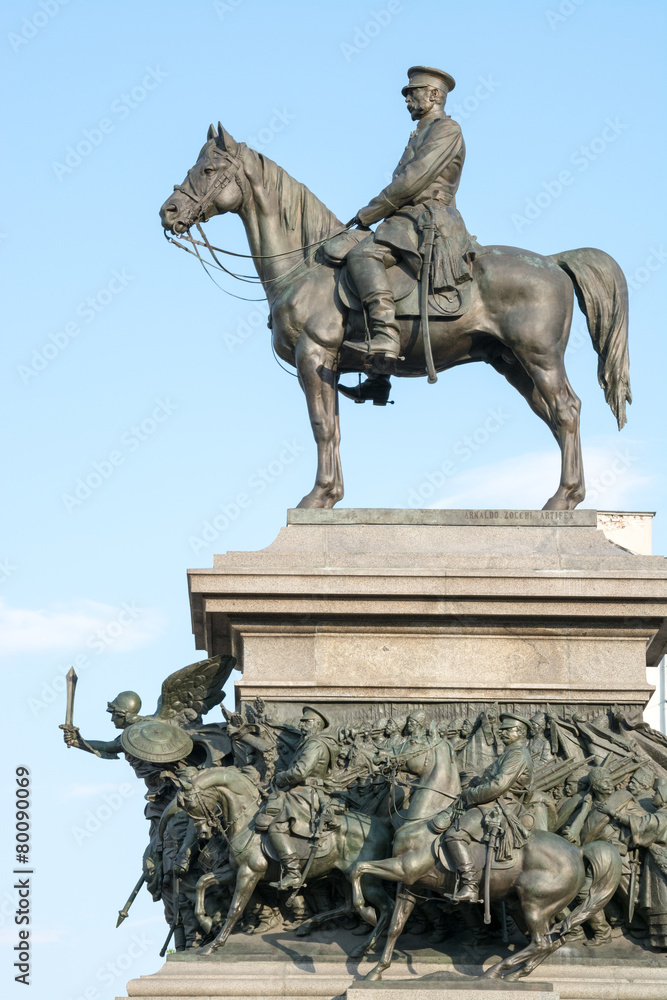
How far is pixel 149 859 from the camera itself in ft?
59.2

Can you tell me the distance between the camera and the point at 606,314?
765 inches

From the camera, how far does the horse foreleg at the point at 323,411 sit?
1891 centimetres

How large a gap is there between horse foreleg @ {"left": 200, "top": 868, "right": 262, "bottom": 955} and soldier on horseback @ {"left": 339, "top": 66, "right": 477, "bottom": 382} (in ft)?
16.9

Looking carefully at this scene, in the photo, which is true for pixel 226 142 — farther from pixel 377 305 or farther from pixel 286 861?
pixel 286 861

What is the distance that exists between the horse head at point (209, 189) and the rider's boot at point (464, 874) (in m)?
7.34

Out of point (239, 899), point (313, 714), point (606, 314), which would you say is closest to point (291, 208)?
point (606, 314)

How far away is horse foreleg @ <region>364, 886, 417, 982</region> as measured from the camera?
15914 millimetres

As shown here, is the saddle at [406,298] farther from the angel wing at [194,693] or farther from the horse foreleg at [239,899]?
the horse foreleg at [239,899]

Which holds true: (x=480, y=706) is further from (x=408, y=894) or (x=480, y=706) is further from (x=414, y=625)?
(x=408, y=894)

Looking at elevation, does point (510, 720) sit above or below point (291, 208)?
below

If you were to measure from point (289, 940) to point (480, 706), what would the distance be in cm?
273

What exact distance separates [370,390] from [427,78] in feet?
10.8

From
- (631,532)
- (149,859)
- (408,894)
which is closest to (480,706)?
(408,894)

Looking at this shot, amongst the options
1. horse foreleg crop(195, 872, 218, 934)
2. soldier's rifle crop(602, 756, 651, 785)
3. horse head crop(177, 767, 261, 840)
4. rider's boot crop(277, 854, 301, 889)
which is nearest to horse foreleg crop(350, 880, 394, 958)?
rider's boot crop(277, 854, 301, 889)
